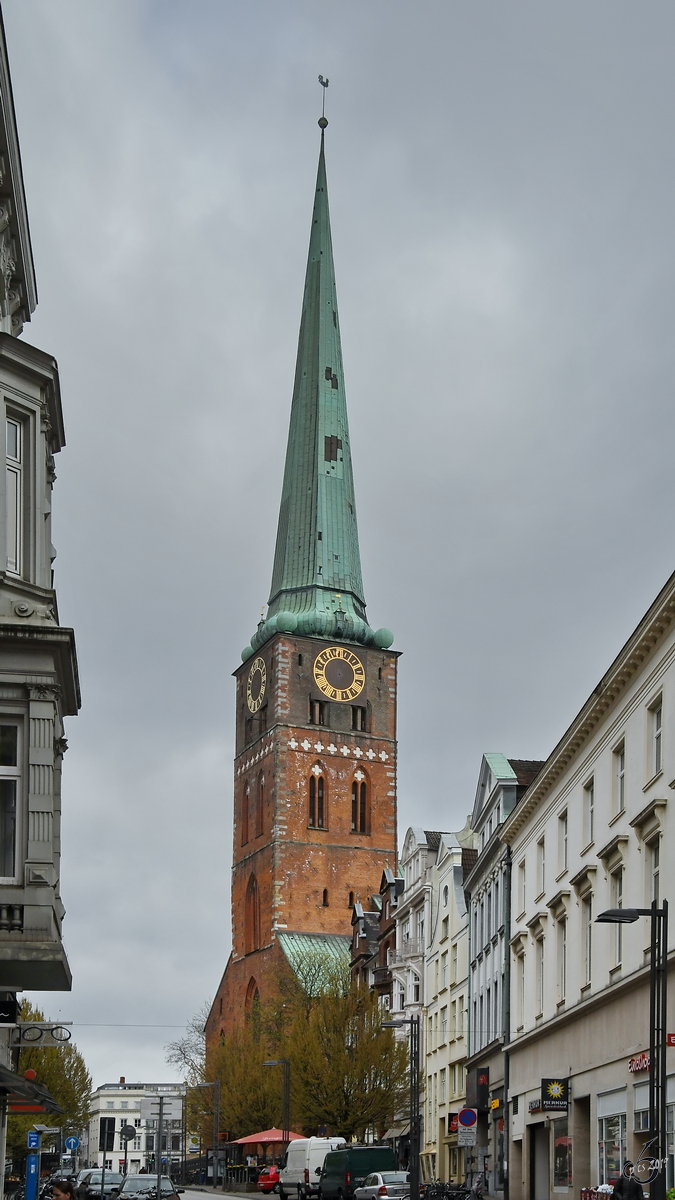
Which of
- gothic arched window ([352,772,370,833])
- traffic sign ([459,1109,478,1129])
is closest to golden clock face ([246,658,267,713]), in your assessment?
gothic arched window ([352,772,370,833])

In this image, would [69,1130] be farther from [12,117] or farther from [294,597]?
[12,117]

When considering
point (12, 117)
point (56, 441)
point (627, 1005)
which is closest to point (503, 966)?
point (627, 1005)

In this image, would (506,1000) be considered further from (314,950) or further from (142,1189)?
Answer: (314,950)

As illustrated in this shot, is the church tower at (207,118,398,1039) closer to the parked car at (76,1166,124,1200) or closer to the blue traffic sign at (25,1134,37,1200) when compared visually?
the parked car at (76,1166,124,1200)

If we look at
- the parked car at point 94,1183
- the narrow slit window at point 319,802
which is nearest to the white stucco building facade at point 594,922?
the parked car at point 94,1183

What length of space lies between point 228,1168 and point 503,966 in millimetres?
52543

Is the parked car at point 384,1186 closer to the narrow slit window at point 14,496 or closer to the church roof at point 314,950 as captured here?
the narrow slit window at point 14,496

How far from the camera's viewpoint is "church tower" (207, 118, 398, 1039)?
110688mm

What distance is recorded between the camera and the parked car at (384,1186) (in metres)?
42.1

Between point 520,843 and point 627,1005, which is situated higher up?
point 520,843

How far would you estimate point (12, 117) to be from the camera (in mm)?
21250

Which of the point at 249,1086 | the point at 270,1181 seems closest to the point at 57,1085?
the point at 249,1086

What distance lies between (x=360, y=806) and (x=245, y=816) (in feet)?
29.1

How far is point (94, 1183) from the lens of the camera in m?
58.4
